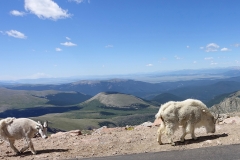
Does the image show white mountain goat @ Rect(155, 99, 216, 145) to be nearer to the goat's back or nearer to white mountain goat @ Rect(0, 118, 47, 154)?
white mountain goat @ Rect(0, 118, 47, 154)

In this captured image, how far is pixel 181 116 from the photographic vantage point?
12.6 m

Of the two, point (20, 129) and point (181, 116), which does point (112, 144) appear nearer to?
point (181, 116)

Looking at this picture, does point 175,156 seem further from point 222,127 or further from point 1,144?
point 1,144

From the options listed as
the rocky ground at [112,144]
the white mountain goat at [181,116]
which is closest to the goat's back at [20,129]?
the rocky ground at [112,144]

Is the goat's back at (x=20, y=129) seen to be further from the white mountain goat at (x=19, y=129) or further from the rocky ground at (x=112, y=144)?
the rocky ground at (x=112, y=144)

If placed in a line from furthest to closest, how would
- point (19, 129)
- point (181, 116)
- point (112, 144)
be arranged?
point (112, 144) → point (19, 129) → point (181, 116)

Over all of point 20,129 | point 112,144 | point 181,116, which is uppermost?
point 181,116

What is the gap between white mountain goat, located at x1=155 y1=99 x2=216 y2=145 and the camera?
12508mm

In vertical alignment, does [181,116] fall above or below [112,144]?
above

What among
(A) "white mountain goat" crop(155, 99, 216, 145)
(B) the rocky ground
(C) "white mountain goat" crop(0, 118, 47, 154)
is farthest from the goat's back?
(A) "white mountain goat" crop(155, 99, 216, 145)

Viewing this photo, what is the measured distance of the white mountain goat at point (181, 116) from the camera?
12508 mm

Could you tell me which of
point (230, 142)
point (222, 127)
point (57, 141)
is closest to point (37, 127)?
point (57, 141)

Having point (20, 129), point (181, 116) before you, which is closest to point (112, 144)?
point (181, 116)

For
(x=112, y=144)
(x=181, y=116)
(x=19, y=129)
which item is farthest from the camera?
(x=112, y=144)
